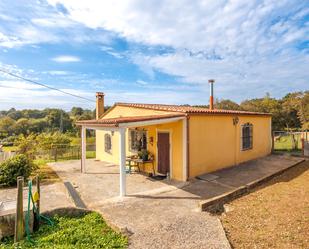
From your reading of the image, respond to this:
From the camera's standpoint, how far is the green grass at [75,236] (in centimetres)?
517

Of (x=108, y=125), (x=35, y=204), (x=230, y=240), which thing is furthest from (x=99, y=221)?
(x=108, y=125)

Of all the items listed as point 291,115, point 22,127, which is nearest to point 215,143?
point 291,115

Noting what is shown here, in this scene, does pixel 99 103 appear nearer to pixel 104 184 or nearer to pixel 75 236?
pixel 104 184

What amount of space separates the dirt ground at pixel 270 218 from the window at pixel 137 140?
5909 millimetres

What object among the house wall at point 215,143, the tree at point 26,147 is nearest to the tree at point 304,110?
the house wall at point 215,143

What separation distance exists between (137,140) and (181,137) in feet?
11.5

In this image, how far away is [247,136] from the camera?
1442 centimetres

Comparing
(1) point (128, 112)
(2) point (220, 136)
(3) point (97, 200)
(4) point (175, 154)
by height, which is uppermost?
(1) point (128, 112)

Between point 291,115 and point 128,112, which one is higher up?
point 291,115

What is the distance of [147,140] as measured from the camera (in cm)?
1237

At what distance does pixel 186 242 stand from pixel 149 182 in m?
5.35

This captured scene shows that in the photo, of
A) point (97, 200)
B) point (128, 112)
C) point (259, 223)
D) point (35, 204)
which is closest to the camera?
point (259, 223)

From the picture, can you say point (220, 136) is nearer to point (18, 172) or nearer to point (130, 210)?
point (130, 210)

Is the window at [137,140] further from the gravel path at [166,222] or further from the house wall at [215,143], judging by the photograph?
the gravel path at [166,222]
